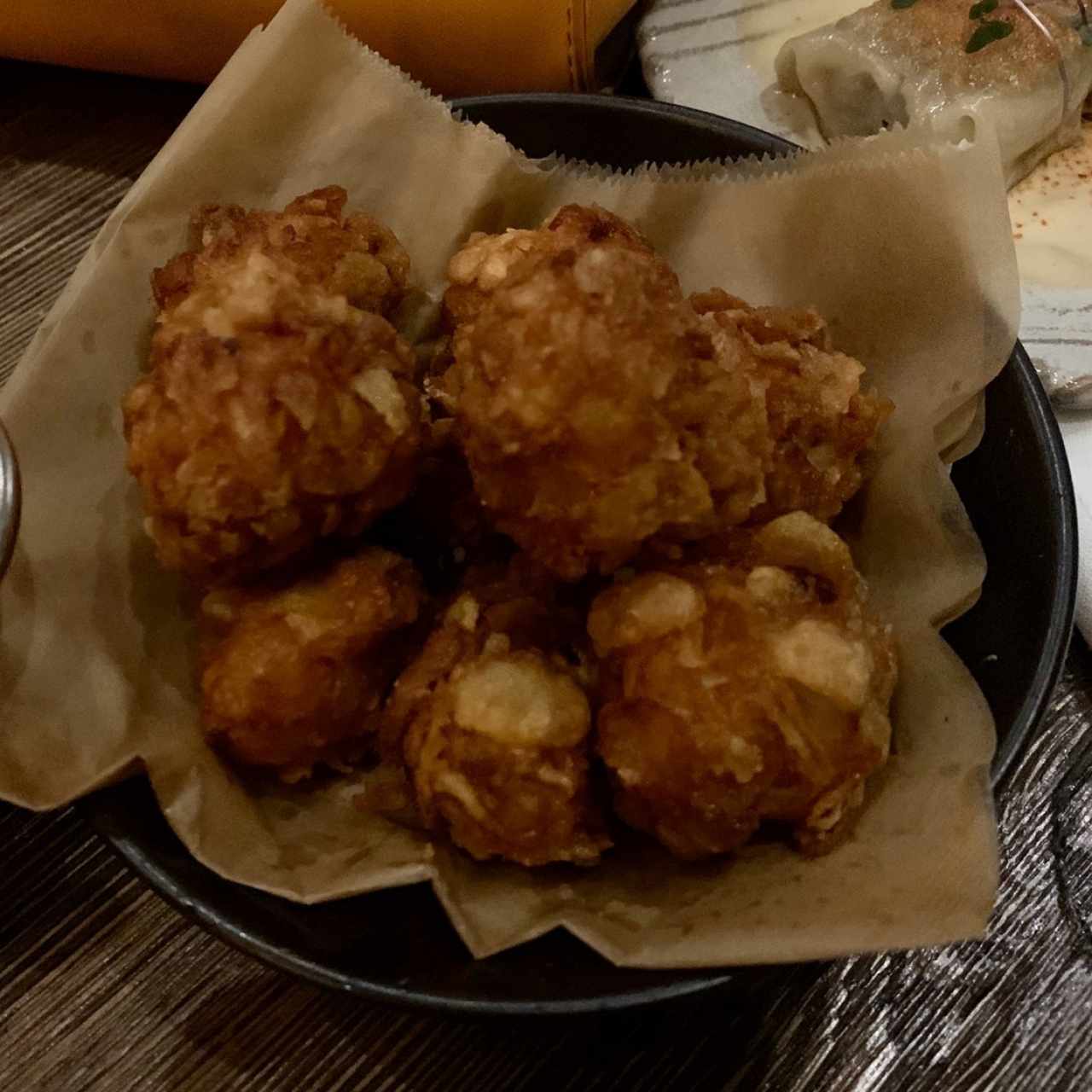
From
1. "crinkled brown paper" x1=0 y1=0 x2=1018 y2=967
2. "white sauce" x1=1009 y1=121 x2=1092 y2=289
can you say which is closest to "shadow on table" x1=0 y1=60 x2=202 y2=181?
"crinkled brown paper" x1=0 y1=0 x2=1018 y2=967

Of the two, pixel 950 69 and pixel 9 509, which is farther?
pixel 950 69

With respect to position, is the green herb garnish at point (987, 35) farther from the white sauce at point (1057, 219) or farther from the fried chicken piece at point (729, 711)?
the fried chicken piece at point (729, 711)

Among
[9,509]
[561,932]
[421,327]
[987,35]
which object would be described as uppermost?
[9,509]

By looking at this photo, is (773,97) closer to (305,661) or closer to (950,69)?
(950,69)

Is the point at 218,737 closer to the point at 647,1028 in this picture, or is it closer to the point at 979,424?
the point at 647,1028

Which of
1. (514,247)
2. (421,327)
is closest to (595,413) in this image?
(514,247)

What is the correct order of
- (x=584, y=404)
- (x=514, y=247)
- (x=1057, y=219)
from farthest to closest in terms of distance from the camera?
(x=1057, y=219) < (x=514, y=247) < (x=584, y=404)

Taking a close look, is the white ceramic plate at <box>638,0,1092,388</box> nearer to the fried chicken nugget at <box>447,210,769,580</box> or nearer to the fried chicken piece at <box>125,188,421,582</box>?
the fried chicken nugget at <box>447,210,769,580</box>
